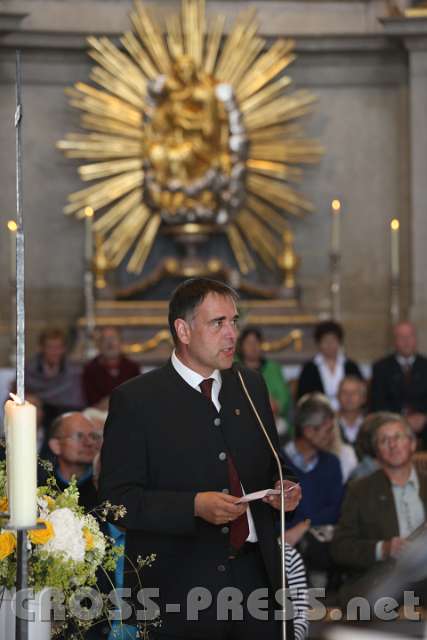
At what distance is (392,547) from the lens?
16.6 feet

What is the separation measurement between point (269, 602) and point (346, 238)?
7.70 m

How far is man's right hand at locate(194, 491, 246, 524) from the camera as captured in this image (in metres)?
3.36

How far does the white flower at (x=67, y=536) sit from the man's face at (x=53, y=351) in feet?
19.1

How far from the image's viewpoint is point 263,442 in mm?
3760

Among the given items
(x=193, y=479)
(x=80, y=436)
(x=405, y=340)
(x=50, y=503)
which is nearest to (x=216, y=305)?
(x=193, y=479)

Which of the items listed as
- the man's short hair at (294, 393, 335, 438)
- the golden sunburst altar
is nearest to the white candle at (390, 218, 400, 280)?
the golden sunburst altar

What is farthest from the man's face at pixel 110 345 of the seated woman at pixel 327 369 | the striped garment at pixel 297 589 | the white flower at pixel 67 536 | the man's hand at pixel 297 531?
the white flower at pixel 67 536

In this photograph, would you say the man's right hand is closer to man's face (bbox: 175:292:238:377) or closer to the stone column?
man's face (bbox: 175:292:238:377)

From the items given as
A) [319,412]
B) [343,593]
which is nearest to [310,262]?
[319,412]

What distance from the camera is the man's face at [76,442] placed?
5.18m

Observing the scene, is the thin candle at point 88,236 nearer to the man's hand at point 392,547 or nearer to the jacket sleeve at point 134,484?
the man's hand at point 392,547

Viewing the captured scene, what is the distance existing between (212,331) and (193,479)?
41 centimetres

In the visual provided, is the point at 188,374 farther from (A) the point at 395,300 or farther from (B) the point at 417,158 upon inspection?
(B) the point at 417,158

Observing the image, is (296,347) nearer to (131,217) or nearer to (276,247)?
(276,247)
